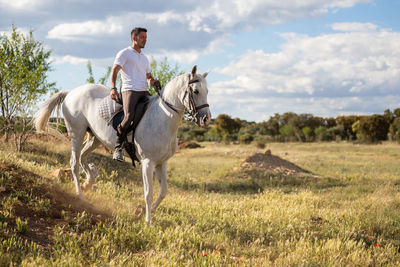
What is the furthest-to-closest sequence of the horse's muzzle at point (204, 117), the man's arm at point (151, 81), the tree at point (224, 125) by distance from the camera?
the tree at point (224, 125)
the man's arm at point (151, 81)
the horse's muzzle at point (204, 117)

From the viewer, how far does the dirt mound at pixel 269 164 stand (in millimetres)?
18905

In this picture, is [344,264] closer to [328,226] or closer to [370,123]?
[328,226]

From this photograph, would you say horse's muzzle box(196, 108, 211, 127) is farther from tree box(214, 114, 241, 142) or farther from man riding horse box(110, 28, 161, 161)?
tree box(214, 114, 241, 142)

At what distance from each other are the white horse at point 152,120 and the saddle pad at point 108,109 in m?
0.18

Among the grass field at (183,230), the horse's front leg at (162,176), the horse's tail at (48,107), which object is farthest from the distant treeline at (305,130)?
the horse's front leg at (162,176)

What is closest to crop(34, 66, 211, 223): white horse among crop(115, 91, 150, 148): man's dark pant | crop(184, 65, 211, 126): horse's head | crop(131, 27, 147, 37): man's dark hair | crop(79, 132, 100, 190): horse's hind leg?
crop(184, 65, 211, 126): horse's head

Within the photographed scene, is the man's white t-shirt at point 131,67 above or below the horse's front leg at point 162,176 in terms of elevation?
above

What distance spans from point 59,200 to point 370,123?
58.1 m

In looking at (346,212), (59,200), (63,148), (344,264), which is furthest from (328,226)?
(63,148)

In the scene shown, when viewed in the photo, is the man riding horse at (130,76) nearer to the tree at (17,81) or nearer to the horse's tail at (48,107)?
the horse's tail at (48,107)

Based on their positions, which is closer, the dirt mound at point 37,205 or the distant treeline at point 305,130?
the dirt mound at point 37,205

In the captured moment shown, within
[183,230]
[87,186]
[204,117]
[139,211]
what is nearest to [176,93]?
[204,117]

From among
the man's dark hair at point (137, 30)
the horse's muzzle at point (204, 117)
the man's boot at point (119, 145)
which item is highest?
the man's dark hair at point (137, 30)

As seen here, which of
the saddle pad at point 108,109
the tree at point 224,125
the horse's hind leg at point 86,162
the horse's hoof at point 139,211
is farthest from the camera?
the tree at point 224,125
